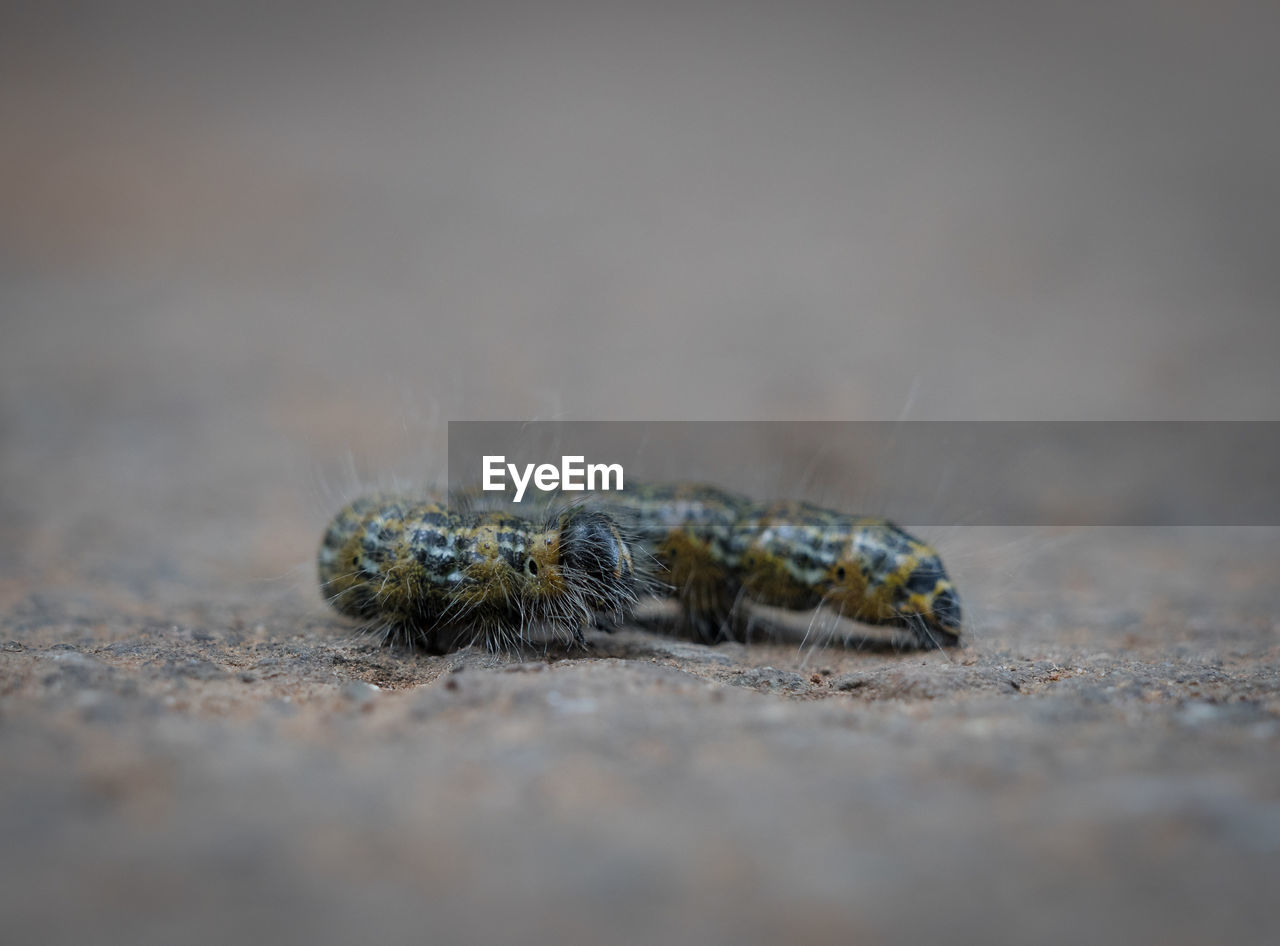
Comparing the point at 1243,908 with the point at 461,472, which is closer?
the point at 1243,908

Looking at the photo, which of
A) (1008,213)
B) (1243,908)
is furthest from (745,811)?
(1008,213)

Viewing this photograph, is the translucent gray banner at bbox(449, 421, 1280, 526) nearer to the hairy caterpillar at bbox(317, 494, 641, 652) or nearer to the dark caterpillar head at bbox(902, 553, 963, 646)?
the dark caterpillar head at bbox(902, 553, 963, 646)

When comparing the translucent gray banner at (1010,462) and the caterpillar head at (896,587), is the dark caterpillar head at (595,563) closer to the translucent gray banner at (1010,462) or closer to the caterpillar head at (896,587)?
the caterpillar head at (896,587)

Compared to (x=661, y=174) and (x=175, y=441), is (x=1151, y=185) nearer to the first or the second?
(x=661, y=174)

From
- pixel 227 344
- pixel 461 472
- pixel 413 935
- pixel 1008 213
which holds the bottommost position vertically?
pixel 413 935

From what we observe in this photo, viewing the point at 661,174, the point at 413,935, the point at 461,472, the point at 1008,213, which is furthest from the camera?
the point at 661,174

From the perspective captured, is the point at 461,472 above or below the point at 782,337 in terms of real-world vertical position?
below
